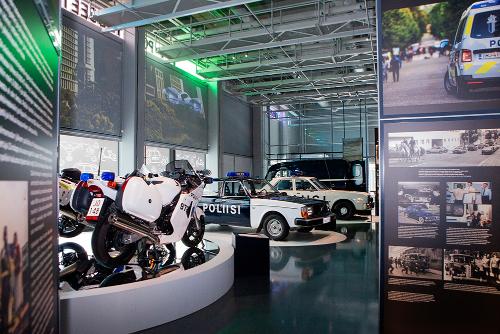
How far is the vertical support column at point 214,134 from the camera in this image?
653 inches

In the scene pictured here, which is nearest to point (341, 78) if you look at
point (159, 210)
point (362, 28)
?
point (362, 28)

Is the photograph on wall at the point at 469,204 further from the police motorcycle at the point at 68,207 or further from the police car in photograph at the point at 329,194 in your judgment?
the police car in photograph at the point at 329,194

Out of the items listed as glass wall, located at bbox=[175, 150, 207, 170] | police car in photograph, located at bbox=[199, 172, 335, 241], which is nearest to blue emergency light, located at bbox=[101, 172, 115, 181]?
police car in photograph, located at bbox=[199, 172, 335, 241]

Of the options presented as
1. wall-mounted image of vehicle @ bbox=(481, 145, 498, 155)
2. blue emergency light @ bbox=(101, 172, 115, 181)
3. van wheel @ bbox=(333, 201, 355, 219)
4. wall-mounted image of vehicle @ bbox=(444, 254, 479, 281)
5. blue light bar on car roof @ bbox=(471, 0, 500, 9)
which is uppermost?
blue light bar on car roof @ bbox=(471, 0, 500, 9)

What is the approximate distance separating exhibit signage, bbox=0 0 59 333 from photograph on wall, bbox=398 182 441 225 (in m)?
2.24

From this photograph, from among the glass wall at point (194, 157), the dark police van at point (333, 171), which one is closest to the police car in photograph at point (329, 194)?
the dark police van at point (333, 171)

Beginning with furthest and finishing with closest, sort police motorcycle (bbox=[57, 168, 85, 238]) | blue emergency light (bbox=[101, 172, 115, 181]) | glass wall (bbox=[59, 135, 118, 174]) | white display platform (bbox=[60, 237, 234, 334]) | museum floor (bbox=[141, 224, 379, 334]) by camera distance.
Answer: glass wall (bbox=[59, 135, 118, 174]), police motorcycle (bbox=[57, 168, 85, 238]), blue emergency light (bbox=[101, 172, 115, 181]), museum floor (bbox=[141, 224, 379, 334]), white display platform (bbox=[60, 237, 234, 334])

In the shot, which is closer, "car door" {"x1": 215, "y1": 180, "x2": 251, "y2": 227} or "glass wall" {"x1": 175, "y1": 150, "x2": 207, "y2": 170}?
"car door" {"x1": 215, "y1": 180, "x2": 251, "y2": 227}

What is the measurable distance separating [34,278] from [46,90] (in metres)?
0.89

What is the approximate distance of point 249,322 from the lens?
3.66m

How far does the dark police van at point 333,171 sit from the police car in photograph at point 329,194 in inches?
119

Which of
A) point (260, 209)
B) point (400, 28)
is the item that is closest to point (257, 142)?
point (260, 209)

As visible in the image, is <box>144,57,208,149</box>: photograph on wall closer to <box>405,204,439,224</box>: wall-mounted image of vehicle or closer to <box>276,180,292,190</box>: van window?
<box>276,180,292,190</box>: van window

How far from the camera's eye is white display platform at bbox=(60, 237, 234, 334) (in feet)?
10.1
